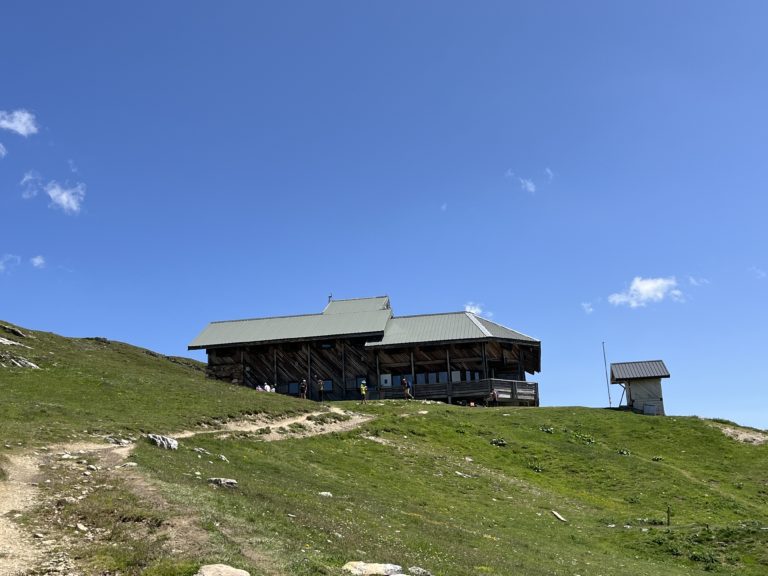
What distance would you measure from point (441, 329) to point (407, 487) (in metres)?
37.6

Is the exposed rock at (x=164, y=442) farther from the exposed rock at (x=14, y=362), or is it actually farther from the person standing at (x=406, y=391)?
the person standing at (x=406, y=391)

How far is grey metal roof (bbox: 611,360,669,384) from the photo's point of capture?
5672 centimetres

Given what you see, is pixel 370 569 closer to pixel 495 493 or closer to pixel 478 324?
pixel 495 493

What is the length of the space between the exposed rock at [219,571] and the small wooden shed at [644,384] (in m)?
52.4

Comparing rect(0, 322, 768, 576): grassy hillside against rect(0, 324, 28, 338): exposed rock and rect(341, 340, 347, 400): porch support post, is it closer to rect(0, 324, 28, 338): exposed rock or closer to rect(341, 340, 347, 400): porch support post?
rect(0, 324, 28, 338): exposed rock

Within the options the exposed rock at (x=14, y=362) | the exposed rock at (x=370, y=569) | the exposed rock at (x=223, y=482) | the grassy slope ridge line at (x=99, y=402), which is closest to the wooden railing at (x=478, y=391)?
the grassy slope ridge line at (x=99, y=402)

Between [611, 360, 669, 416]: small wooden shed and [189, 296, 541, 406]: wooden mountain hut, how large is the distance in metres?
8.16

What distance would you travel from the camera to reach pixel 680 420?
1973 inches

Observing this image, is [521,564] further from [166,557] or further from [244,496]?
[166,557]

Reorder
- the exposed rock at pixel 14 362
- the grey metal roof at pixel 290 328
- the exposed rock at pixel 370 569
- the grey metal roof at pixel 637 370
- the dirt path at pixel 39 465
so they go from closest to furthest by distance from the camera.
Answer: the exposed rock at pixel 370 569
the dirt path at pixel 39 465
the exposed rock at pixel 14 362
the grey metal roof at pixel 637 370
the grey metal roof at pixel 290 328

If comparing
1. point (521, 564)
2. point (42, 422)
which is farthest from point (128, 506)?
point (42, 422)

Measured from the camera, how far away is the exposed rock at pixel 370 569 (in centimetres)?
1221

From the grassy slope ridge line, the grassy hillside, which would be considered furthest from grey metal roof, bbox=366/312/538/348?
the grassy slope ridge line

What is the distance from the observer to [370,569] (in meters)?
12.5
